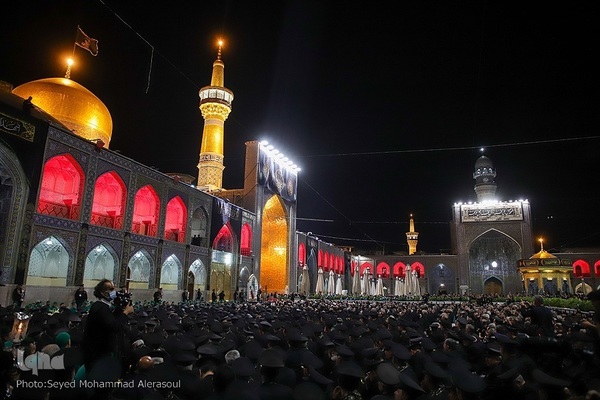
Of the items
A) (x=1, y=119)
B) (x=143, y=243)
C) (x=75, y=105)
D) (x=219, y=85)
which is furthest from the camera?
(x=219, y=85)

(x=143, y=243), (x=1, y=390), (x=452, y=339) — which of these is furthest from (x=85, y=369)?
(x=143, y=243)

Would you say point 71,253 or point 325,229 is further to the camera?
point 325,229

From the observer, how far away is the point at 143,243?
67.6 feet

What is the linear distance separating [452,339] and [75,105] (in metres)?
22.9

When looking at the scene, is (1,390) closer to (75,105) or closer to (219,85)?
(75,105)

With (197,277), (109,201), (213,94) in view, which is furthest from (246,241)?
(213,94)

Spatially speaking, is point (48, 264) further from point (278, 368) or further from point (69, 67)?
point (278, 368)

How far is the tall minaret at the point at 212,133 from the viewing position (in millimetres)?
32062

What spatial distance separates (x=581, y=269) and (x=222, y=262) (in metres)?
43.1

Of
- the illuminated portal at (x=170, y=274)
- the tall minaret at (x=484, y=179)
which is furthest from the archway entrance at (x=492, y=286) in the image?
the illuminated portal at (x=170, y=274)

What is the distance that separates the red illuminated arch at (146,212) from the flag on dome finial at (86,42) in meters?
9.71

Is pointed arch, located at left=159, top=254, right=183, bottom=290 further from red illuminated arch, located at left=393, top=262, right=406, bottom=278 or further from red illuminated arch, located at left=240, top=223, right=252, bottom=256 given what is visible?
red illuminated arch, located at left=393, top=262, right=406, bottom=278

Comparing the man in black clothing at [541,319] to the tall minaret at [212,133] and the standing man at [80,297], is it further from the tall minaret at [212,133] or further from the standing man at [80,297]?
the tall minaret at [212,133]

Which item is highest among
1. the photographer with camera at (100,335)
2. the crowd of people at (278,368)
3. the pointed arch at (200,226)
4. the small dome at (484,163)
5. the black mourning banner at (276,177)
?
the small dome at (484,163)
